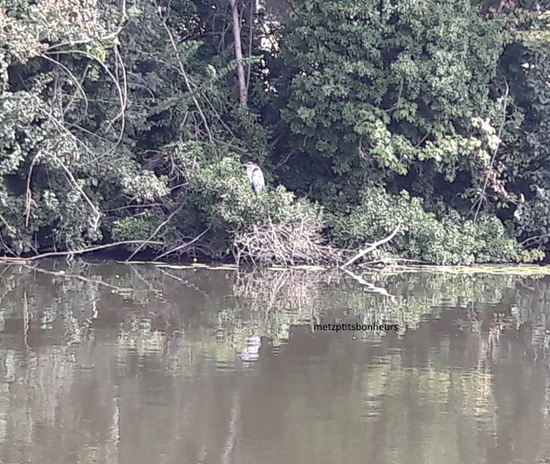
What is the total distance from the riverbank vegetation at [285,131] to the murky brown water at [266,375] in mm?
2244

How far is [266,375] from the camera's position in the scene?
7059 mm

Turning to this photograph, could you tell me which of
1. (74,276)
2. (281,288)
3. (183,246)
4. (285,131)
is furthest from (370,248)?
(74,276)

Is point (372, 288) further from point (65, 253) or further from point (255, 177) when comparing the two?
point (65, 253)

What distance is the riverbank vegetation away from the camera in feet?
43.5

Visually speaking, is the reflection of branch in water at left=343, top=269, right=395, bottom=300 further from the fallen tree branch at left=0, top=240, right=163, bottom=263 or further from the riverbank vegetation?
the fallen tree branch at left=0, top=240, right=163, bottom=263

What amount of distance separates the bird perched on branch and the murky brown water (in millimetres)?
3261

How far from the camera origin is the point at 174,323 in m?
9.18

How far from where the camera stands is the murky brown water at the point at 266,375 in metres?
5.49

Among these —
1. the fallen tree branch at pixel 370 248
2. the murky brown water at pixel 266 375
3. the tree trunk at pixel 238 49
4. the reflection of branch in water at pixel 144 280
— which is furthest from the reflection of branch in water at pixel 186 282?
the tree trunk at pixel 238 49

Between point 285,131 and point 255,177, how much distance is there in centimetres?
180

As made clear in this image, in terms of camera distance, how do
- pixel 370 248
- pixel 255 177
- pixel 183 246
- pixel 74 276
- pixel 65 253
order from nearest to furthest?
1. pixel 74 276
2. pixel 65 253
3. pixel 370 248
4. pixel 183 246
5. pixel 255 177

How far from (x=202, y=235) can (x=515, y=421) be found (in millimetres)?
8675

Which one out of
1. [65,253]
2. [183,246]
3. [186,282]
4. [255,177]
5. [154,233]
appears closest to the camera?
[186,282]

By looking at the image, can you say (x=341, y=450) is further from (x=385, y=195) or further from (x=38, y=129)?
(x=385, y=195)
